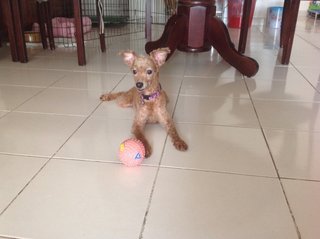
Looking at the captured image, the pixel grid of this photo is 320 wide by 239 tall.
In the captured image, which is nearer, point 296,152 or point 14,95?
point 296,152

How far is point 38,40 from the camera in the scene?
295 centimetres

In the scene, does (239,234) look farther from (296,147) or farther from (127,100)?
(127,100)

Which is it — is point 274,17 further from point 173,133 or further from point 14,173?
point 14,173

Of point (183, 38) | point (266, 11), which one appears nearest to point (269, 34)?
point (266, 11)

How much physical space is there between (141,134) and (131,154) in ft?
0.65

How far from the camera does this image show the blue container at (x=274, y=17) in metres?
4.27

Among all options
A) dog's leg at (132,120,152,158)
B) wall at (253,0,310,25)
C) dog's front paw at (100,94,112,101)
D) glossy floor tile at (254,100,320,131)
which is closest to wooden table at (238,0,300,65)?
glossy floor tile at (254,100,320,131)

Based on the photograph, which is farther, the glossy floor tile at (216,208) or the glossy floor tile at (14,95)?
the glossy floor tile at (14,95)

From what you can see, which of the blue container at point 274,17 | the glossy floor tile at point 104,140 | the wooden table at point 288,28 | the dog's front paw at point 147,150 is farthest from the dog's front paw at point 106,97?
the blue container at point 274,17

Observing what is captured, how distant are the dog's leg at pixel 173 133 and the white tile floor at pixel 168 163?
0.03 m

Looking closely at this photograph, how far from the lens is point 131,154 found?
1107 millimetres

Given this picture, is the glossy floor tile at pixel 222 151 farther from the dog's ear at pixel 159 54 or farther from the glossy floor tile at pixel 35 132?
the glossy floor tile at pixel 35 132

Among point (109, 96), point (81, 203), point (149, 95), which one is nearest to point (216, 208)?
point (81, 203)

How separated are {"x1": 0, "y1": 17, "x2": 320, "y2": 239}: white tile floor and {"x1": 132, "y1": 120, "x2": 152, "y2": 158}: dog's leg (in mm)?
33
